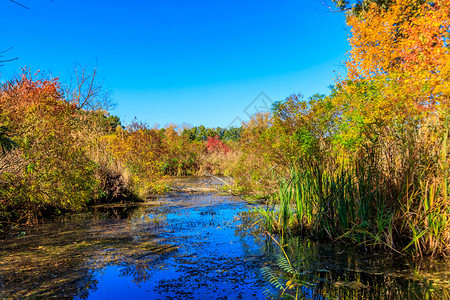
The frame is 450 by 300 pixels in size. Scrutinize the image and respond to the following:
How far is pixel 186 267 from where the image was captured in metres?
3.85

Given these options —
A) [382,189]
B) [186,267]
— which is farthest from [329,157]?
[186,267]

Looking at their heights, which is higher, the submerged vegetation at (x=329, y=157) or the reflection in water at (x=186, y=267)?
the submerged vegetation at (x=329, y=157)

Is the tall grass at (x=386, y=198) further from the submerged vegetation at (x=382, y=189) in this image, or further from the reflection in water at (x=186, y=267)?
the reflection in water at (x=186, y=267)

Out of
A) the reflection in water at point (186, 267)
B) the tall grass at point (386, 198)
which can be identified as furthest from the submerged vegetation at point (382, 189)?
the reflection in water at point (186, 267)

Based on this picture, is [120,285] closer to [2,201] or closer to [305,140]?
[2,201]

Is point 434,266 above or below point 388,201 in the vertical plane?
below

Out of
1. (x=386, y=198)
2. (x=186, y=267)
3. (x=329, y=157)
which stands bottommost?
(x=186, y=267)

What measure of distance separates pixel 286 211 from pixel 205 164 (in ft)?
57.6

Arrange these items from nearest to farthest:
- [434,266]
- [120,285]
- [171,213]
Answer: [120,285] → [434,266] → [171,213]

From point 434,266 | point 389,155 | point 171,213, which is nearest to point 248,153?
point 171,213

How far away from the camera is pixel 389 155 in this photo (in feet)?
14.8

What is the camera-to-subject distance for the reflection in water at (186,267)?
310 cm

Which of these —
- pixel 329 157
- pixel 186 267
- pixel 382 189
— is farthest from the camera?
pixel 329 157

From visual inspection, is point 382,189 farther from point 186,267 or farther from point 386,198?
point 186,267
